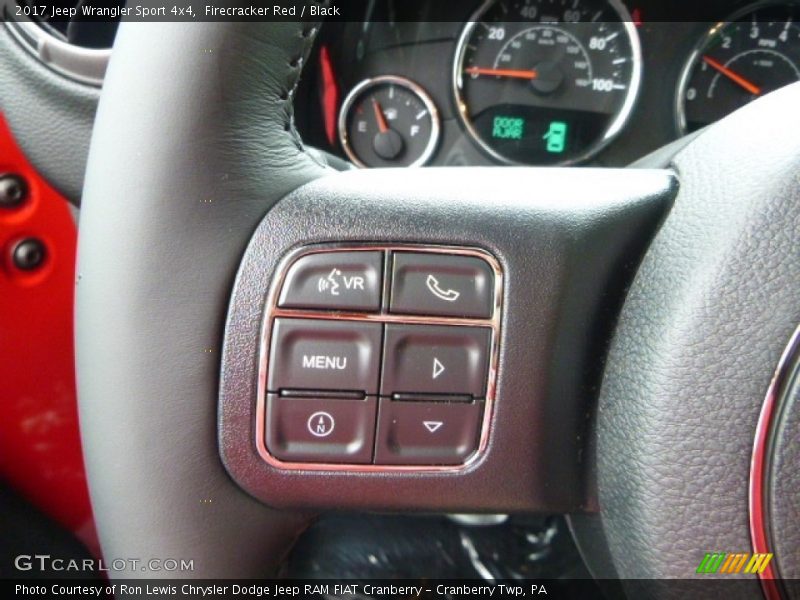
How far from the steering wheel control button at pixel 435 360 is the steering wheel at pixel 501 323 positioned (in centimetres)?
2

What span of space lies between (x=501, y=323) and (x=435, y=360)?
0.05 metres

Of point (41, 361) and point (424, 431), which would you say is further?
point (41, 361)

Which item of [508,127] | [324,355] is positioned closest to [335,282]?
[324,355]

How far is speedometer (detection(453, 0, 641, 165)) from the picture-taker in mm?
1343

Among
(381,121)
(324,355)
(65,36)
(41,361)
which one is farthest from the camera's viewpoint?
(381,121)

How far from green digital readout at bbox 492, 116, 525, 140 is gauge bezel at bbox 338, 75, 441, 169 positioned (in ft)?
0.30

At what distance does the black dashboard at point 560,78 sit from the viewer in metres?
1.32

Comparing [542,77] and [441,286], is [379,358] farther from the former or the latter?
[542,77]

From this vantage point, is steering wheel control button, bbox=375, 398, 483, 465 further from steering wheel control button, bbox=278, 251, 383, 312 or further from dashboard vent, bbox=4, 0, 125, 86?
dashboard vent, bbox=4, 0, 125, 86

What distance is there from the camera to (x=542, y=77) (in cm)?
134

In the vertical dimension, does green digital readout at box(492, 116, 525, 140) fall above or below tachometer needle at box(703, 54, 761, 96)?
below

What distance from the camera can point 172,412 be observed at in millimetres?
555

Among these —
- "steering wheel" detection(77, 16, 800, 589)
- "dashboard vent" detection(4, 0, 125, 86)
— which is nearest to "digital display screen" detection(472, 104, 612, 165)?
"dashboard vent" detection(4, 0, 125, 86)

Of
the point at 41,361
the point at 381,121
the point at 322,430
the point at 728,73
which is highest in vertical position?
the point at 728,73
